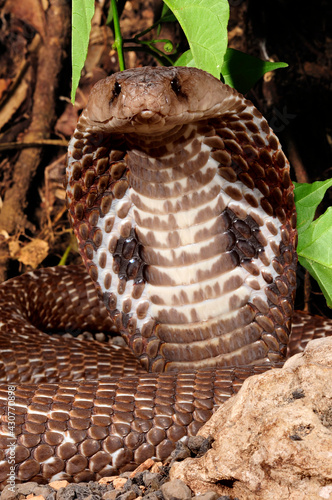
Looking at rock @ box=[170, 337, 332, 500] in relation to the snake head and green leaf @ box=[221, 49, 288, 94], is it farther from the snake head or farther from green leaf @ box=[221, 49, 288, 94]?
green leaf @ box=[221, 49, 288, 94]

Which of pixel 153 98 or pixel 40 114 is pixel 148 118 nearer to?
pixel 153 98

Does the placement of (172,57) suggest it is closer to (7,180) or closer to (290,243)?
(290,243)

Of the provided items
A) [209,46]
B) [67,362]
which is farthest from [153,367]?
[209,46]

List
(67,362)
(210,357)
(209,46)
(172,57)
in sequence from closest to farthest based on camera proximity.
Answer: (209,46), (210,357), (67,362), (172,57)

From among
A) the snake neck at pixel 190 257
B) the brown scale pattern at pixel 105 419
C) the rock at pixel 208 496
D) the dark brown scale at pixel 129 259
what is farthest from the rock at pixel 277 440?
the dark brown scale at pixel 129 259

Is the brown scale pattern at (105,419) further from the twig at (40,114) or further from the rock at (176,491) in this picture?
the twig at (40,114)

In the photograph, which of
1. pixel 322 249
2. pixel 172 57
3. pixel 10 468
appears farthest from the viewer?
pixel 172 57
